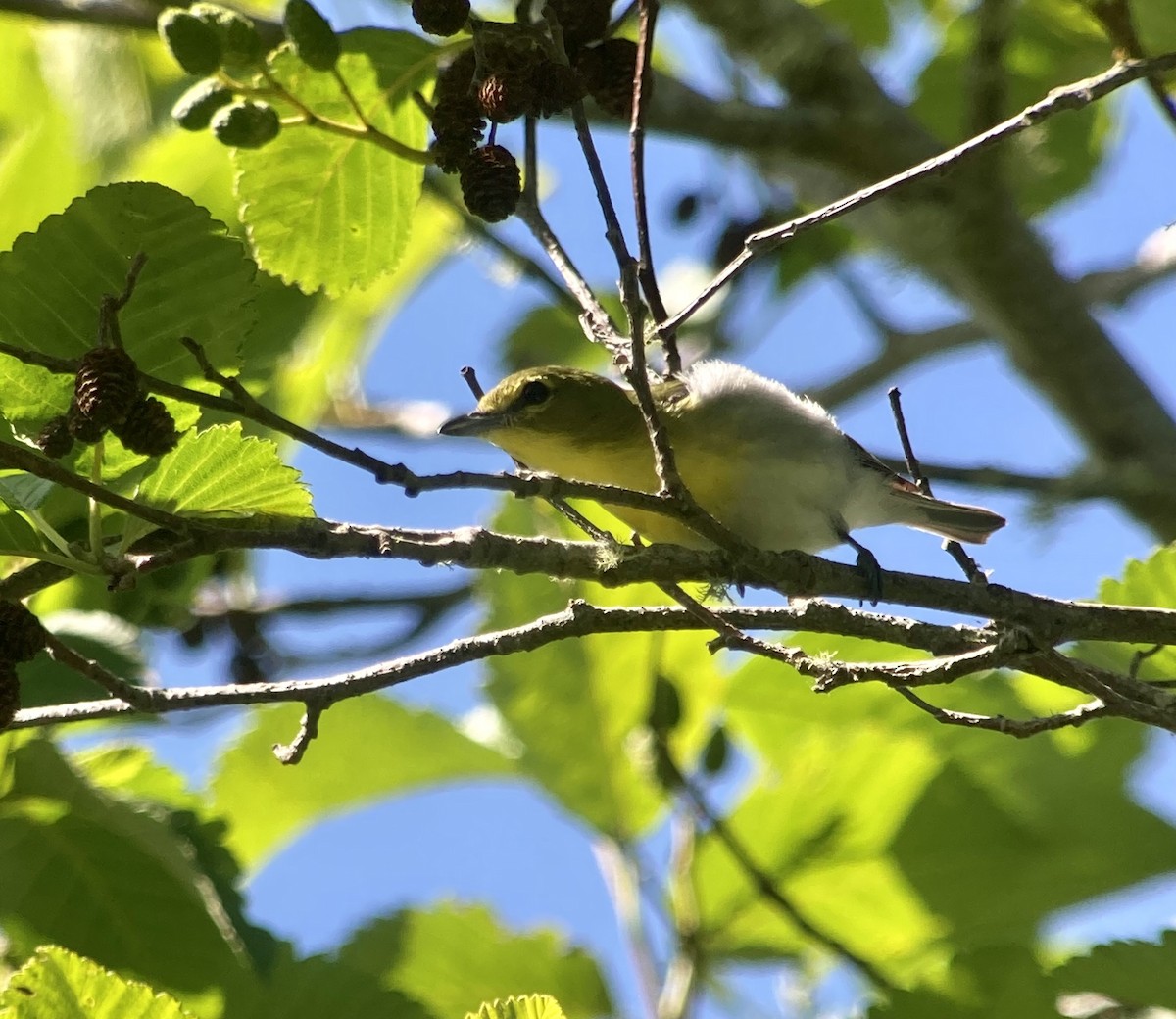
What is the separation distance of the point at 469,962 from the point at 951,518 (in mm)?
1718

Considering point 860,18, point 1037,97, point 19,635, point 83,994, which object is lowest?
point 83,994

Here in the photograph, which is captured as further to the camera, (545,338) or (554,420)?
(545,338)

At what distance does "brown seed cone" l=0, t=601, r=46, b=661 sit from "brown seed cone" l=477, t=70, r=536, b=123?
0.85 m

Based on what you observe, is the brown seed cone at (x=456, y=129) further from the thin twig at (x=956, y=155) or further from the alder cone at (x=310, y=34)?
the thin twig at (x=956, y=155)

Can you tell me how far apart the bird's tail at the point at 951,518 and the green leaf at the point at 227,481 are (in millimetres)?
2207

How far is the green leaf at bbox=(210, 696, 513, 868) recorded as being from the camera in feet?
9.99

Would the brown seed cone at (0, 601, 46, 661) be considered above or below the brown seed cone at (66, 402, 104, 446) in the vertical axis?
below

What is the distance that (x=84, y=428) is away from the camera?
1.52m

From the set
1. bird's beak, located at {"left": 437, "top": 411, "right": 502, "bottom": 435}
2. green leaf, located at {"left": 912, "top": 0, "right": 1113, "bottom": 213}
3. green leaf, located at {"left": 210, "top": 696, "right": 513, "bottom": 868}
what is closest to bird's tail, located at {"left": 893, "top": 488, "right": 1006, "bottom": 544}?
green leaf, located at {"left": 912, "top": 0, "right": 1113, "bottom": 213}

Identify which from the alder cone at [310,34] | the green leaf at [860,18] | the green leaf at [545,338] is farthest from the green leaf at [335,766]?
the green leaf at [860,18]

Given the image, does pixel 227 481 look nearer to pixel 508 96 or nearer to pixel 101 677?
pixel 101 677

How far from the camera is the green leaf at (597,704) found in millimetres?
2850

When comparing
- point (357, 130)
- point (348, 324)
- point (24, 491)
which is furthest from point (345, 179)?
point (348, 324)

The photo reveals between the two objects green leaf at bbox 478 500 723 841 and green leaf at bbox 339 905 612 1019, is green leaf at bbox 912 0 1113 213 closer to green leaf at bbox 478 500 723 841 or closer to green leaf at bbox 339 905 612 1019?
green leaf at bbox 478 500 723 841
